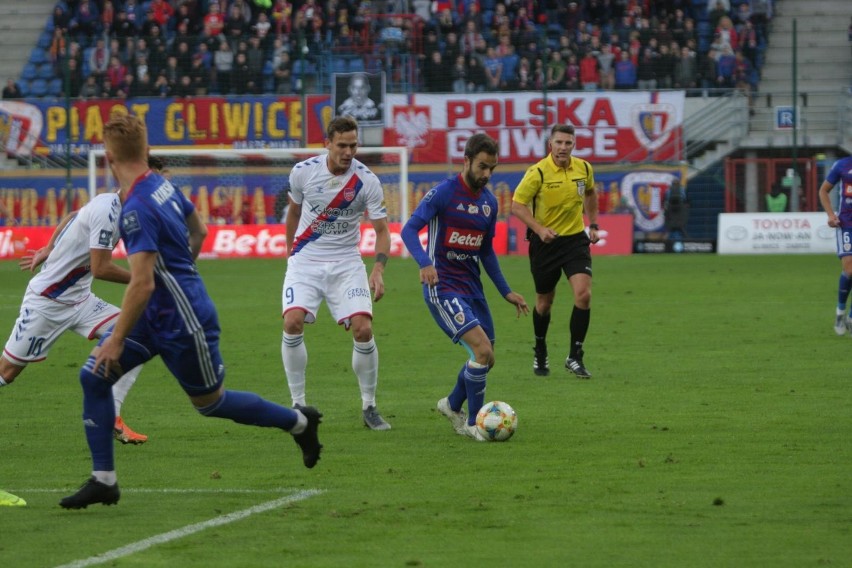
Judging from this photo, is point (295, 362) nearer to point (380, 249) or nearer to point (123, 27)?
point (380, 249)

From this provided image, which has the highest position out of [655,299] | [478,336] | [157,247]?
[157,247]

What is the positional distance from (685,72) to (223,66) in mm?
12028

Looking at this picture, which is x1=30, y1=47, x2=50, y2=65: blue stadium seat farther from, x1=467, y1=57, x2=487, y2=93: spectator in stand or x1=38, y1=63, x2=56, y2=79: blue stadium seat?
x1=467, y1=57, x2=487, y2=93: spectator in stand

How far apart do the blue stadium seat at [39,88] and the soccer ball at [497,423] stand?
30.0 m

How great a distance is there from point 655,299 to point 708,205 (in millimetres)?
14457

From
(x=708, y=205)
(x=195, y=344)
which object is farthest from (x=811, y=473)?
(x=708, y=205)

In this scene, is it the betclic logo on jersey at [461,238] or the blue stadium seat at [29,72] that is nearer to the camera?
the betclic logo on jersey at [461,238]

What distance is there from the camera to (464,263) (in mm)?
9914

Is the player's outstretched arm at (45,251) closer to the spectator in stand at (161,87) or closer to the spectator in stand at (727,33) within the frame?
the spectator in stand at (161,87)

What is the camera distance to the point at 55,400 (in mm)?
11922

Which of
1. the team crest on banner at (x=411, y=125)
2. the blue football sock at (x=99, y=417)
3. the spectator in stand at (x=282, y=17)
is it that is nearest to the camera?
the blue football sock at (x=99, y=417)

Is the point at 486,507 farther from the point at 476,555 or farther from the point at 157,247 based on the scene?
the point at 157,247

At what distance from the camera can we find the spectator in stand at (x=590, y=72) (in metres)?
36.2

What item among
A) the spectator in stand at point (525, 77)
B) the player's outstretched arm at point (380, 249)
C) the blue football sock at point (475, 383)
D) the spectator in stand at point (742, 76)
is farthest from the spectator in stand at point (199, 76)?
the blue football sock at point (475, 383)
